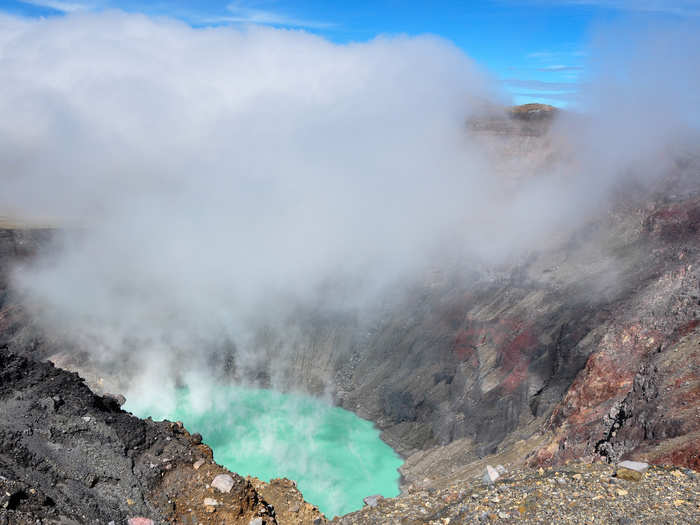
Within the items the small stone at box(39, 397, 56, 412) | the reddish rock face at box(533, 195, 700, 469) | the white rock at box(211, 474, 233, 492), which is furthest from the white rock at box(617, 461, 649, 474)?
the small stone at box(39, 397, 56, 412)

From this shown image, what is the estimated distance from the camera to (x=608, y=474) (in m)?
12.2

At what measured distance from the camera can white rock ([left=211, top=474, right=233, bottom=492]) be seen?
13547 millimetres

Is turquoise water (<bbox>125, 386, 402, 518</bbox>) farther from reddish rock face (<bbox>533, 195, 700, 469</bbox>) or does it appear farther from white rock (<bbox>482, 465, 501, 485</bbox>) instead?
white rock (<bbox>482, 465, 501, 485</bbox>)

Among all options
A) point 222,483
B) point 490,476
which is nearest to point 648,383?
point 490,476

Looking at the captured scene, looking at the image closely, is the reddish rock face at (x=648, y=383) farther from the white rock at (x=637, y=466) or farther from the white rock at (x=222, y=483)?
the white rock at (x=222, y=483)

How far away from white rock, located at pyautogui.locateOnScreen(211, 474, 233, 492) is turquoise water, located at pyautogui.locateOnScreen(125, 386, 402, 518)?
32083 millimetres

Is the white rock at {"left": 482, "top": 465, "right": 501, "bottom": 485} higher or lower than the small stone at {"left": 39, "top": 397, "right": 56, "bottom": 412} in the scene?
lower

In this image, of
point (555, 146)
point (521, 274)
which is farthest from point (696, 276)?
point (555, 146)

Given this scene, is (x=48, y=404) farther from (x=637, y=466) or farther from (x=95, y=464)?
(x=637, y=466)

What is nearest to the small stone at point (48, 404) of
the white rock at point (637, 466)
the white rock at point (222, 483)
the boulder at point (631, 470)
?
the white rock at point (222, 483)

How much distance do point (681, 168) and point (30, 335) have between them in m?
84.3

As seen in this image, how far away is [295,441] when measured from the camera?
5409 cm

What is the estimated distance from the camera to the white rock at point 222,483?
533 inches

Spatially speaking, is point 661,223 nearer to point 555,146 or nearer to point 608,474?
point 555,146
